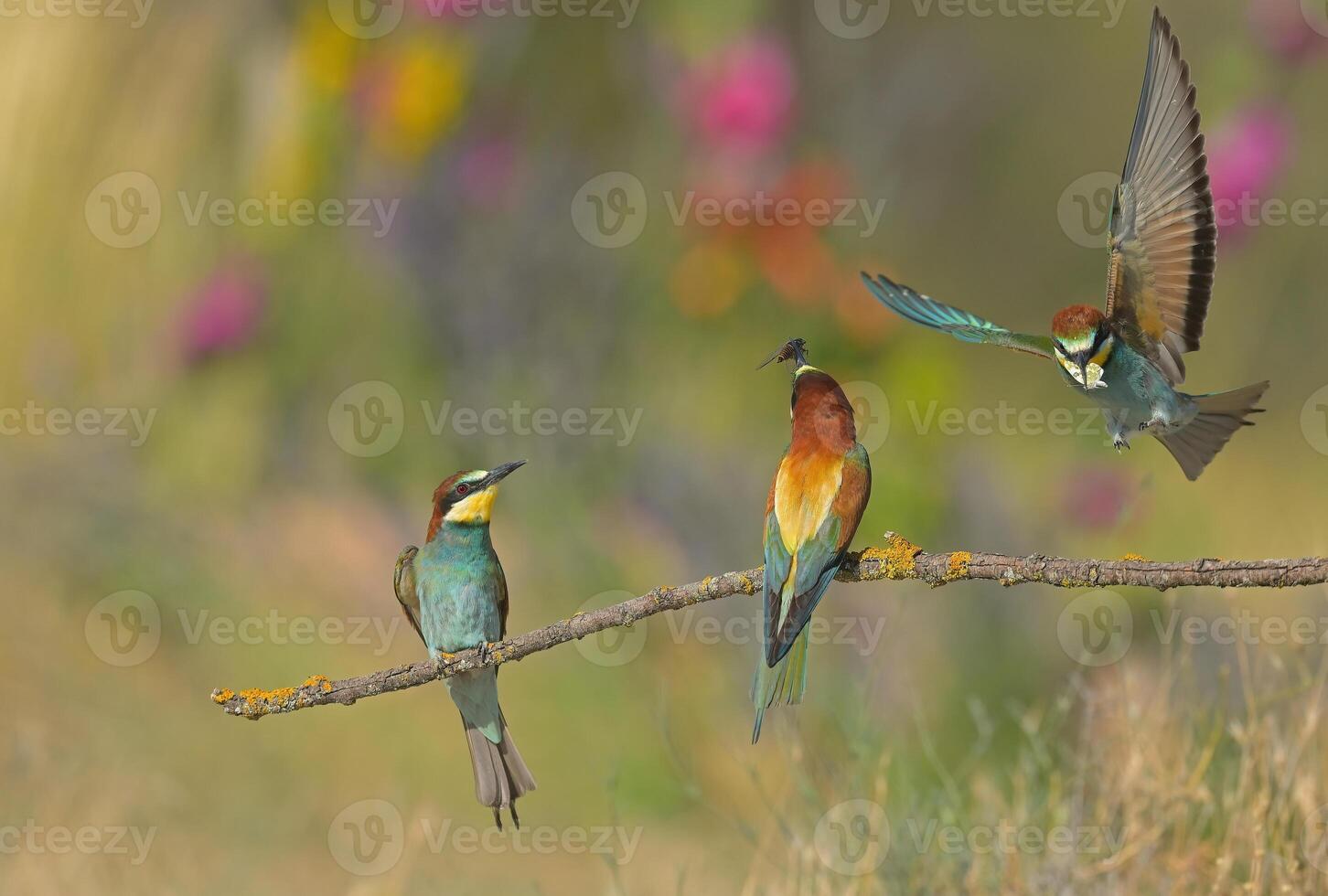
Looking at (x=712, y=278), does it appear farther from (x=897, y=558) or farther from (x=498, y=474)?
(x=897, y=558)

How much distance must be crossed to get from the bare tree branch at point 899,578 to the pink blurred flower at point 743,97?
2661 mm

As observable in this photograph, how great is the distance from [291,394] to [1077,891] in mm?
2857

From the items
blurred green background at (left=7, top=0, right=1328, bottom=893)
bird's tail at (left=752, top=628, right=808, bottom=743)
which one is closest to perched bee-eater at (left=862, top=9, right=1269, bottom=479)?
bird's tail at (left=752, top=628, right=808, bottom=743)

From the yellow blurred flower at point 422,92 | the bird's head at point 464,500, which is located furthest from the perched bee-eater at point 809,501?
the yellow blurred flower at point 422,92

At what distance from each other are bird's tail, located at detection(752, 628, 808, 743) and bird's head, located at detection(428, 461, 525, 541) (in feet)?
1.80

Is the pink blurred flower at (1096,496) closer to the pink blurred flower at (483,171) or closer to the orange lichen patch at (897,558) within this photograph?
the pink blurred flower at (483,171)

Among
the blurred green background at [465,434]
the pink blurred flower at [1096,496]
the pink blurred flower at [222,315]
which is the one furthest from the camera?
the pink blurred flower at [222,315]

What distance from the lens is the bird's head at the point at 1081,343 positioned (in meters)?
0.99

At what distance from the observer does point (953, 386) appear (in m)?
3.79

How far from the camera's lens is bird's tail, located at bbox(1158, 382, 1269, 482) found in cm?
92

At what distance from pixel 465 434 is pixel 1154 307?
286 cm

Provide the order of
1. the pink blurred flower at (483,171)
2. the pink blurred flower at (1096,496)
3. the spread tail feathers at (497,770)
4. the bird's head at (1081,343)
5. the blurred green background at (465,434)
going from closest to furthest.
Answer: the bird's head at (1081,343)
the spread tail feathers at (497,770)
the pink blurred flower at (1096,496)
the blurred green background at (465,434)
the pink blurred flower at (483,171)

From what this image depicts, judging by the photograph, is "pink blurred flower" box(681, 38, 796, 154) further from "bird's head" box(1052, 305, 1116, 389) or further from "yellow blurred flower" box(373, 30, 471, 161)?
"bird's head" box(1052, 305, 1116, 389)

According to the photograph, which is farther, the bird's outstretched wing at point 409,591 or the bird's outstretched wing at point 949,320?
the bird's outstretched wing at point 409,591
